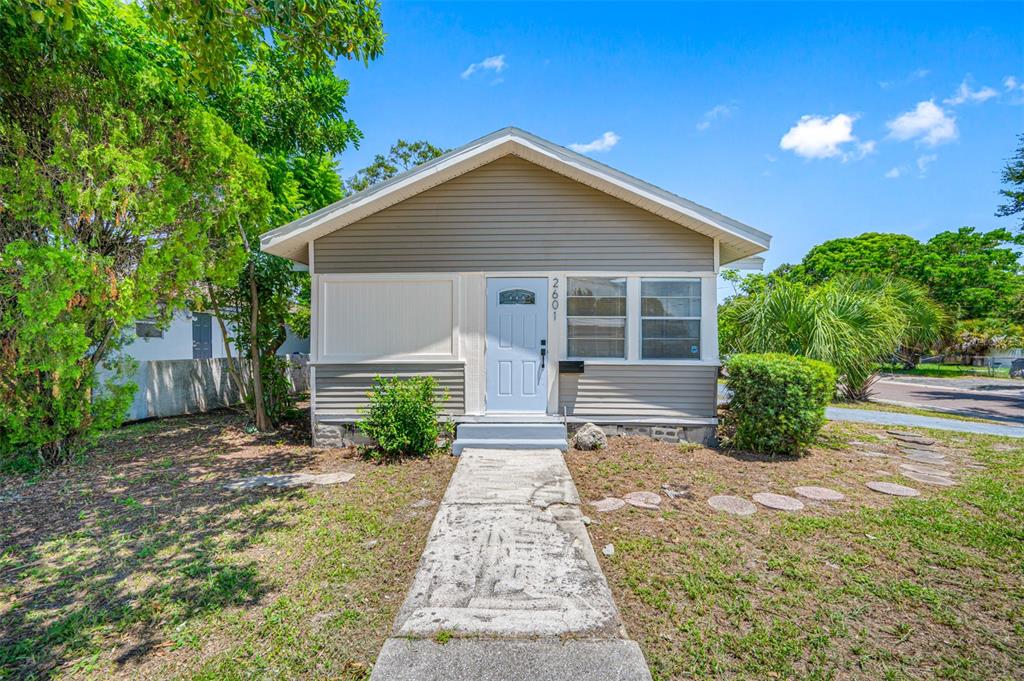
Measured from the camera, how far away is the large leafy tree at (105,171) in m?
4.27

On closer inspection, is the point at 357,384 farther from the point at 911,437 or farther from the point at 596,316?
the point at 911,437

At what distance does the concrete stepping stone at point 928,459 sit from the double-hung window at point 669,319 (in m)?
3.12

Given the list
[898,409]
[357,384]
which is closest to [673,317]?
[357,384]

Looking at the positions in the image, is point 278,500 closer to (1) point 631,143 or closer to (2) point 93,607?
(2) point 93,607

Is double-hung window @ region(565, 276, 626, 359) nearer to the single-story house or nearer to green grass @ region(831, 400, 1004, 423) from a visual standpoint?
the single-story house

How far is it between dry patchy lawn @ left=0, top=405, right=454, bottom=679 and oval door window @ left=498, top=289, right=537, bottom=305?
8.17 ft

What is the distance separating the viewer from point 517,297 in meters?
6.79

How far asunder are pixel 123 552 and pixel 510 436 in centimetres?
423

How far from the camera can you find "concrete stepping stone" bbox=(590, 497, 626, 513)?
14.1 feet

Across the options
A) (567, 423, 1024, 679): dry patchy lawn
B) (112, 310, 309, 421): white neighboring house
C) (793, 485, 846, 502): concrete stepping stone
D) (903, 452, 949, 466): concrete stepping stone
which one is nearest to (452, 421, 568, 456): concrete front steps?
(567, 423, 1024, 679): dry patchy lawn

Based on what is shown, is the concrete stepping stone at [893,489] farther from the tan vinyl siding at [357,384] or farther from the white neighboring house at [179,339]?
the white neighboring house at [179,339]

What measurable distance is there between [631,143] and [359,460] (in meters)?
8.49

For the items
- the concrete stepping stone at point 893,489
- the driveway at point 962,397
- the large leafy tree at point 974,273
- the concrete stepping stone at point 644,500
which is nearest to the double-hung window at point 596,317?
the concrete stepping stone at point 644,500

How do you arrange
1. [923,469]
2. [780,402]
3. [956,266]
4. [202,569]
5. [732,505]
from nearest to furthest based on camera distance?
[202,569]
[732,505]
[923,469]
[780,402]
[956,266]
